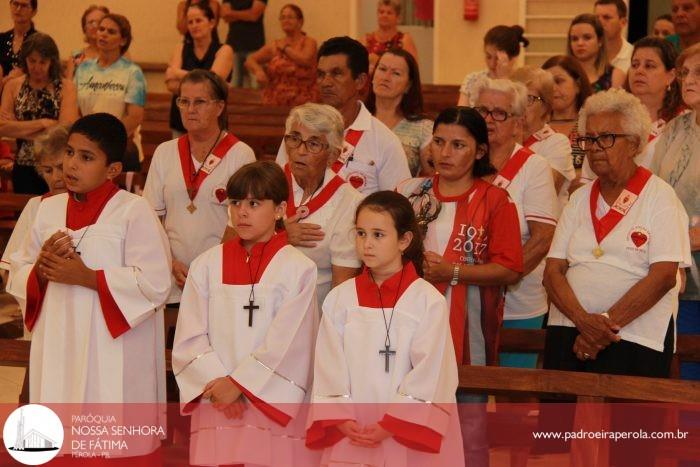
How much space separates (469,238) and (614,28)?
139 inches

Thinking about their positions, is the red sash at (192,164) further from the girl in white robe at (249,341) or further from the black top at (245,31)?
the black top at (245,31)

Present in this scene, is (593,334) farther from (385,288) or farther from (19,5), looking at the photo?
(19,5)

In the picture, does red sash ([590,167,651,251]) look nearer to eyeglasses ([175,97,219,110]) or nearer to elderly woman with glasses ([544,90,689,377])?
elderly woman with glasses ([544,90,689,377])

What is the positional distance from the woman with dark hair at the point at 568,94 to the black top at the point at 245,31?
655cm

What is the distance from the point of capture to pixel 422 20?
15180mm

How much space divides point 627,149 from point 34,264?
224cm

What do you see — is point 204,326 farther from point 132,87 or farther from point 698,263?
Result: point 132,87

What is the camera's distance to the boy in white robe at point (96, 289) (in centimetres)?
455

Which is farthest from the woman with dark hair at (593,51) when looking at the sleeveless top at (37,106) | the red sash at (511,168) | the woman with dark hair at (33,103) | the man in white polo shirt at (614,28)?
the sleeveless top at (37,106)

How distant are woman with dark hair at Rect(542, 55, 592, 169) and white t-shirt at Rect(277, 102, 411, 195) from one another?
108cm

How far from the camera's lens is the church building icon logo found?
14.9 feet

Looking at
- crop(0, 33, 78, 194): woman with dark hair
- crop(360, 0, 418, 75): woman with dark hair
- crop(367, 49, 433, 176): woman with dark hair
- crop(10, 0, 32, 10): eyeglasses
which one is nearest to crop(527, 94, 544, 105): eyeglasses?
crop(367, 49, 433, 176): woman with dark hair

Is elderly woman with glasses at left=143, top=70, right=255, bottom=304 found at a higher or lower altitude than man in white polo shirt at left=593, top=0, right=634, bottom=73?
lower

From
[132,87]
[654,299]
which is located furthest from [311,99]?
[654,299]
